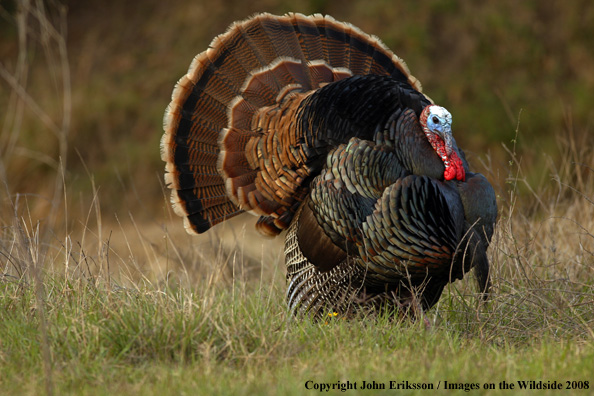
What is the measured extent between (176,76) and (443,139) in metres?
8.82

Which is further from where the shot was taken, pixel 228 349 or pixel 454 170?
pixel 454 170

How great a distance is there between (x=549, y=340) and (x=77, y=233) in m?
6.48

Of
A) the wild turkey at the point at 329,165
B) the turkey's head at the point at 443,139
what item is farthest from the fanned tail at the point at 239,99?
the turkey's head at the point at 443,139

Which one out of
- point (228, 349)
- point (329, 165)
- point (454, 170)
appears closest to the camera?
point (228, 349)

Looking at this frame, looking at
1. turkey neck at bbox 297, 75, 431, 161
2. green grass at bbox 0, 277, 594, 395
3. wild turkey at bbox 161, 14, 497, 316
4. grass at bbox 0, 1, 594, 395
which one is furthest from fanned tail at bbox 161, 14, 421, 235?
green grass at bbox 0, 277, 594, 395

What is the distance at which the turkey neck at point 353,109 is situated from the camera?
4.27 m

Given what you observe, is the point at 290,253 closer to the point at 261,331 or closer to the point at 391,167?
the point at 391,167

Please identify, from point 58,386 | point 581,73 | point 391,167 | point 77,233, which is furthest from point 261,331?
point 581,73

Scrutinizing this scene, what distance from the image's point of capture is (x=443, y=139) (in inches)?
160

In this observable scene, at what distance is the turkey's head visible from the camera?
4.02 metres

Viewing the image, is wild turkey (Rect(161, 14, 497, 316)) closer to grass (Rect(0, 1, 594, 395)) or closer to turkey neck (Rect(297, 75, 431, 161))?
turkey neck (Rect(297, 75, 431, 161))

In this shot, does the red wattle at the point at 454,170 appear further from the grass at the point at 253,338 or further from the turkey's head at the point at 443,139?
the grass at the point at 253,338

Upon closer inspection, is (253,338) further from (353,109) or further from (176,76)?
(176,76)

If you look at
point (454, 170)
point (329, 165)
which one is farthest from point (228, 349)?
point (454, 170)
